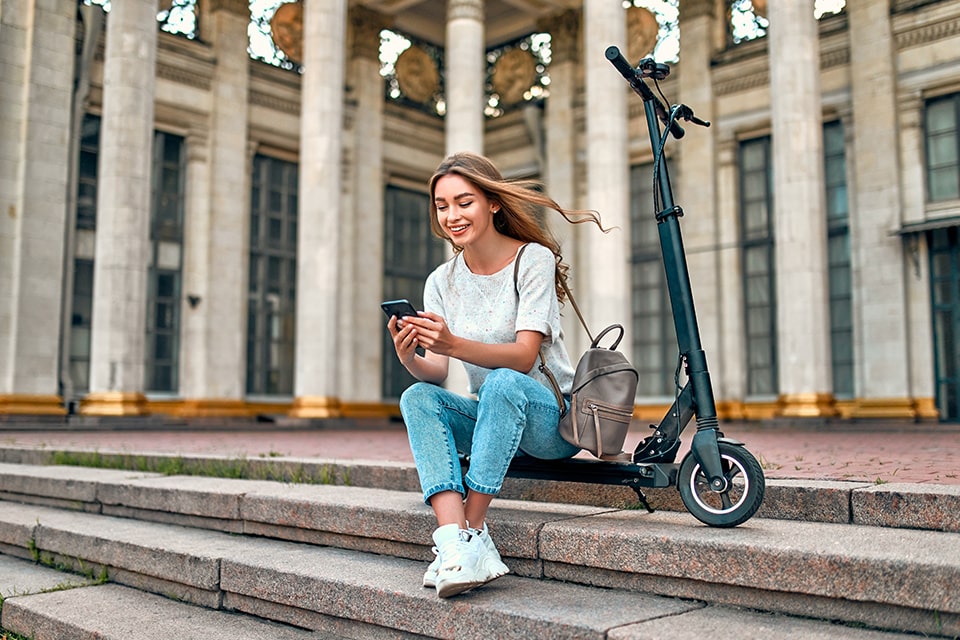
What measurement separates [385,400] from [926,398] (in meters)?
13.7

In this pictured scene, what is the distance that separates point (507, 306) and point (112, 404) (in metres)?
13.8

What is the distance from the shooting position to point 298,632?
350cm

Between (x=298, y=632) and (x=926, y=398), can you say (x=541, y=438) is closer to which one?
(x=298, y=632)


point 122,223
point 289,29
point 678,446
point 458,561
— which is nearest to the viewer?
point 458,561

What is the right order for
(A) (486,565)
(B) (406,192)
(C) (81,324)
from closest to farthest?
(A) (486,565) < (C) (81,324) < (B) (406,192)

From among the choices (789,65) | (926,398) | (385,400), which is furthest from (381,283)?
(926,398)

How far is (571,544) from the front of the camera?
3252mm

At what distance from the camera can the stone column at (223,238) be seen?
20562 mm

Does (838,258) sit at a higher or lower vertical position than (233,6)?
lower

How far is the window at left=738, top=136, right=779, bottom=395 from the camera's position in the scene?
68.0 feet

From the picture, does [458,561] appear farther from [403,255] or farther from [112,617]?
[403,255]

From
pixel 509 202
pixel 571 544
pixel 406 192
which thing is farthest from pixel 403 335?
pixel 406 192

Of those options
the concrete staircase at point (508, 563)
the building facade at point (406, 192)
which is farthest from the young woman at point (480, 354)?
the building facade at point (406, 192)

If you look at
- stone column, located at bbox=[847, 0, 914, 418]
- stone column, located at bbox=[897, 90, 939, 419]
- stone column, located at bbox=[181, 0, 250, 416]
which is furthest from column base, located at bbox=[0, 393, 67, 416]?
stone column, located at bbox=[897, 90, 939, 419]
